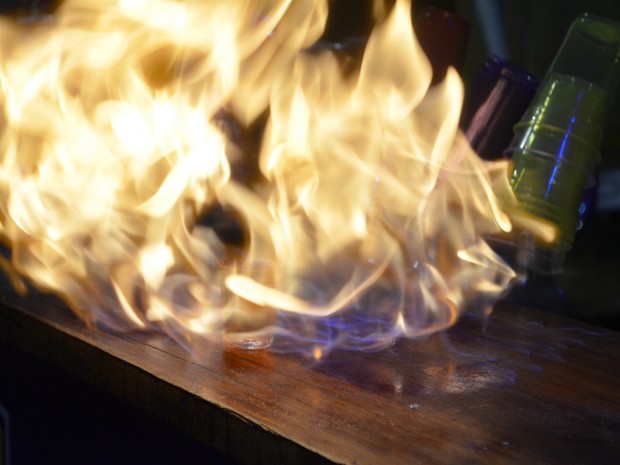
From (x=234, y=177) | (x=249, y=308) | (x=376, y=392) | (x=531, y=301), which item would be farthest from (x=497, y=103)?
(x=376, y=392)

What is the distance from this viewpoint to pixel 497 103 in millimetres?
2385

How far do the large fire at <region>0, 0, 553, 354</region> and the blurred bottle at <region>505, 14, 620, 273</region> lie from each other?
0.07 m

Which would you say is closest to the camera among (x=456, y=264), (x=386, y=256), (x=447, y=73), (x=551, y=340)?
(x=551, y=340)

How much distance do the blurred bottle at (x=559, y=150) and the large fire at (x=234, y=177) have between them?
7cm

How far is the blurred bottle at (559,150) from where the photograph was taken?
2123 millimetres

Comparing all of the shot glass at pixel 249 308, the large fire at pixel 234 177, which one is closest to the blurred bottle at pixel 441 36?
the large fire at pixel 234 177

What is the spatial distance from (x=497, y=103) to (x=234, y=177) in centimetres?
101

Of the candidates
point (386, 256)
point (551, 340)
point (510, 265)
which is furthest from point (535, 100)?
point (551, 340)

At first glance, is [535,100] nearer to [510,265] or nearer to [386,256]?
[510,265]

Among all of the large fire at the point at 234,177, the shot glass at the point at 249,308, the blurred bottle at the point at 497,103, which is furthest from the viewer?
the blurred bottle at the point at 497,103

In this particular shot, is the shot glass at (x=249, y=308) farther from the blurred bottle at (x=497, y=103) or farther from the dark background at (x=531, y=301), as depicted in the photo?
the blurred bottle at (x=497, y=103)

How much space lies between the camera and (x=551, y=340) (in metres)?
1.74

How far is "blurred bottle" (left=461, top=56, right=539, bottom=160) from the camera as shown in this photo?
93.4 inches

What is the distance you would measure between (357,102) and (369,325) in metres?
0.87
